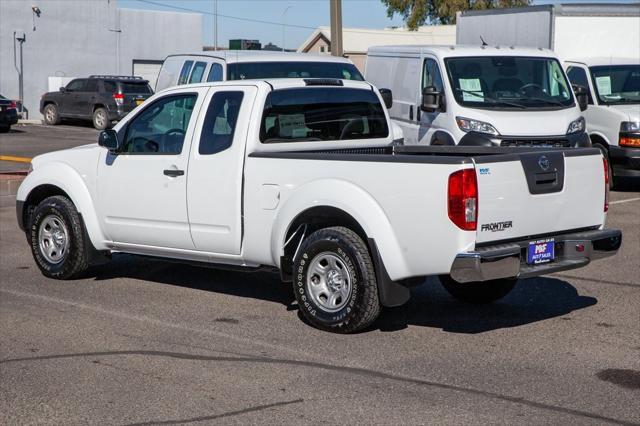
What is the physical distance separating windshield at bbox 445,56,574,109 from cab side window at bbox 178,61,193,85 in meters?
3.50

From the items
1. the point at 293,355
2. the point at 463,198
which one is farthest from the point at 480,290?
the point at 293,355

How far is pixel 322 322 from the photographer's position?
308 inches

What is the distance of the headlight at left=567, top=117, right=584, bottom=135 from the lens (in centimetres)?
1462

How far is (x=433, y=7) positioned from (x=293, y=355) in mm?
65202

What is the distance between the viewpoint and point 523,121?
1428cm

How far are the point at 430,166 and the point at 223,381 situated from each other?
198cm

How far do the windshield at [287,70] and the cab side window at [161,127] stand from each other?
12.2 feet

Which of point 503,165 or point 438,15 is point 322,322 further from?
point 438,15

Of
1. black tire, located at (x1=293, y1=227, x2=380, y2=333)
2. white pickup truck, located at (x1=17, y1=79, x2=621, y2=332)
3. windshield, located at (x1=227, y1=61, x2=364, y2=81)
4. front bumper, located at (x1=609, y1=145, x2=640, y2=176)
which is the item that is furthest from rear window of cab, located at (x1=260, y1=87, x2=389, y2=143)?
front bumper, located at (x1=609, y1=145, x2=640, y2=176)

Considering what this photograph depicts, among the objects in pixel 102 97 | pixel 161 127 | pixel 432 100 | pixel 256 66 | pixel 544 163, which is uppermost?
pixel 102 97

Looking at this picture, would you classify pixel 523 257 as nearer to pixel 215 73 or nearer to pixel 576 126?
pixel 215 73

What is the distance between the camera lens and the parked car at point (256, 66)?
13.1 metres

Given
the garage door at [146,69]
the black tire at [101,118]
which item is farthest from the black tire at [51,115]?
the garage door at [146,69]

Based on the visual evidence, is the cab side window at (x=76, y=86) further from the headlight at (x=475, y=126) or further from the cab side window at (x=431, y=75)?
the headlight at (x=475, y=126)
